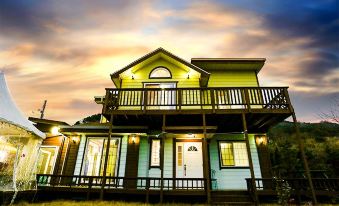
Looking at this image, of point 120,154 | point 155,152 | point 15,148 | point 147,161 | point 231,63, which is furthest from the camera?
point 231,63

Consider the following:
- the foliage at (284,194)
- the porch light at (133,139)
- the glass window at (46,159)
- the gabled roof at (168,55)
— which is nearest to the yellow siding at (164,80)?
the gabled roof at (168,55)

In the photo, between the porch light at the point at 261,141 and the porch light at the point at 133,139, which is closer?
the porch light at the point at 133,139

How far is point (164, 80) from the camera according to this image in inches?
558

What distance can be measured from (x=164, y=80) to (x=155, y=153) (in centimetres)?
527

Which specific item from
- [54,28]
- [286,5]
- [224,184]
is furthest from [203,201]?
[286,5]

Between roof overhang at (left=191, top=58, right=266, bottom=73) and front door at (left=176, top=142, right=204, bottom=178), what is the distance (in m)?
6.34

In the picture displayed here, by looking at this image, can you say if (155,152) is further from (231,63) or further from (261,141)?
(231,63)

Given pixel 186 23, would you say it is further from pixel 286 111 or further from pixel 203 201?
pixel 203 201

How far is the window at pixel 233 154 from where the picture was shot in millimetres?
12367

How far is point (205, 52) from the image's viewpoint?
58.3 feet

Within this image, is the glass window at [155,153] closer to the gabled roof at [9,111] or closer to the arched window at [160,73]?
the arched window at [160,73]

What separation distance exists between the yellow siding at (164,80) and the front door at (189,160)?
4267mm

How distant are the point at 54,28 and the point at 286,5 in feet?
58.6

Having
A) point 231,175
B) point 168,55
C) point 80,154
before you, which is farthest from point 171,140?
point 168,55
